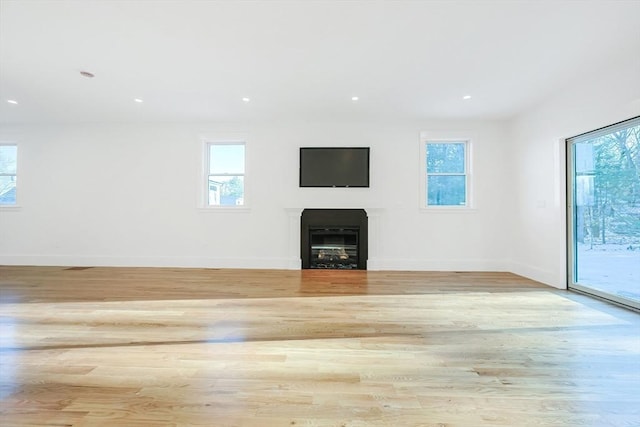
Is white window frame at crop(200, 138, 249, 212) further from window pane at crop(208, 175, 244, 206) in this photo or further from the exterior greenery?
the exterior greenery

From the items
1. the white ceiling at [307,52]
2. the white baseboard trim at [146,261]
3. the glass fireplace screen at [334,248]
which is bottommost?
the white baseboard trim at [146,261]

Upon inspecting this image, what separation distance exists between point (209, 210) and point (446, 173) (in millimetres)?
4328

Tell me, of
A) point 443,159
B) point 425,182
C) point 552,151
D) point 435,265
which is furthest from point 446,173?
point 435,265

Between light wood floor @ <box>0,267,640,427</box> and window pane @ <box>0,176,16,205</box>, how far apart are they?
317cm

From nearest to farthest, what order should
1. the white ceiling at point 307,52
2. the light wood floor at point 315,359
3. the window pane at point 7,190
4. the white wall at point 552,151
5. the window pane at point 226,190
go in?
the light wood floor at point 315,359 → the white ceiling at point 307,52 → the white wall at point 552,151 → the window pane at point 226,190 → the window pane at point 7,190

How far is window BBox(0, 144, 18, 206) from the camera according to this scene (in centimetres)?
558

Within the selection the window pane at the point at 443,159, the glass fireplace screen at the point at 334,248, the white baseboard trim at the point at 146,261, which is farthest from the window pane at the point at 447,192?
the white baseboard trim at the point at 146,261

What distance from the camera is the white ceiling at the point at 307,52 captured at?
238 cm

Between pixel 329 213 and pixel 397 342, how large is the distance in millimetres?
3246

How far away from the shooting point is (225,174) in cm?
544

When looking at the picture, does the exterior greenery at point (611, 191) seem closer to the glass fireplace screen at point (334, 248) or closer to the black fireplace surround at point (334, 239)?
the black fireplace surround at point (334, 239)

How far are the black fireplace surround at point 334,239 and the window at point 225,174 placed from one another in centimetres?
138

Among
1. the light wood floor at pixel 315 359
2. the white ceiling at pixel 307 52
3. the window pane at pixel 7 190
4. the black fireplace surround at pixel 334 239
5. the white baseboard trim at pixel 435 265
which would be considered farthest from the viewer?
the window pane at pixel 7 190

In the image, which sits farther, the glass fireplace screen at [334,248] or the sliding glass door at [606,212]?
the glass fireplace screen at [334,248]
